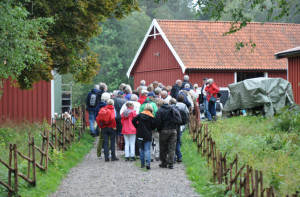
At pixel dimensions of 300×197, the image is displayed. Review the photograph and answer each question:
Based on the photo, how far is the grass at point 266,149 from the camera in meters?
9.89

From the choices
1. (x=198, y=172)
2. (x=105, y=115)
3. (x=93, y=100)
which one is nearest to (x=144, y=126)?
(x=105, y=115)

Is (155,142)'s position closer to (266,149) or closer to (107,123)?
(107,123)

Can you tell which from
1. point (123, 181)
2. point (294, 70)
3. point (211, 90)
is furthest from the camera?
point (294, 70)

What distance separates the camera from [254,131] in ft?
54.3

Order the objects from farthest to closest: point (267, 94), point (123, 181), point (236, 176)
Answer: point (267, 94) → point (123, 181) → point (236, 176)

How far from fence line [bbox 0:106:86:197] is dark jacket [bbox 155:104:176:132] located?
2618 mm

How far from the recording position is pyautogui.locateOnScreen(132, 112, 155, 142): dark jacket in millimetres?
12291

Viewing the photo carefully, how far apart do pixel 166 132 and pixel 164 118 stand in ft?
1.13

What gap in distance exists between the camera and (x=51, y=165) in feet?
39.3

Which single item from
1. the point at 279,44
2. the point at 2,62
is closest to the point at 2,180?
the point at 2,62

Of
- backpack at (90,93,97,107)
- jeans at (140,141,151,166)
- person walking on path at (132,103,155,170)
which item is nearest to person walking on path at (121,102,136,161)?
person walking on path at (132,103,155,170)

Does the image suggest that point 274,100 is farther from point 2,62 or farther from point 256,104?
point 2,62

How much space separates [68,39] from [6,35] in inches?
183

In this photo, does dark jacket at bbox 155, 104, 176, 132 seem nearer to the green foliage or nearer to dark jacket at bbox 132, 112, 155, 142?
dark jacket at bbox 132, 112, 155, 142
